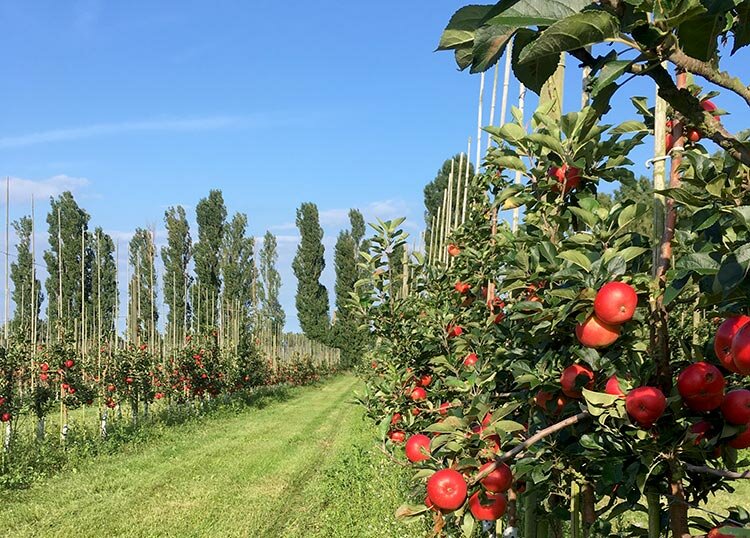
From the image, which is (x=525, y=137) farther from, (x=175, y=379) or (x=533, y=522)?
(x=175, y=379)

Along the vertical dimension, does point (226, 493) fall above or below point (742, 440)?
below

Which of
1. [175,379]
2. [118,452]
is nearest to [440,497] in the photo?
[118,452]

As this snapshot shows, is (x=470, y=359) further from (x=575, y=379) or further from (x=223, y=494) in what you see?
(x=223, y=494)

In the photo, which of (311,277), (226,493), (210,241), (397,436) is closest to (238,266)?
(210,241)

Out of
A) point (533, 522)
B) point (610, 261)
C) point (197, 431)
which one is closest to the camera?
point (610, 261)

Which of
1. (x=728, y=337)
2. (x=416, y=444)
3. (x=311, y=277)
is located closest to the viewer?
(x=728, y=337)

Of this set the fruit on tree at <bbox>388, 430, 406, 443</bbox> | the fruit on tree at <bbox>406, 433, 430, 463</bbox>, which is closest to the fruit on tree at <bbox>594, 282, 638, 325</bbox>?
the fruit on tree at <bbox>406, 433, 430, 463</bbox>

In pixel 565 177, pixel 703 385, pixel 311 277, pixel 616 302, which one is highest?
pixel 311 277

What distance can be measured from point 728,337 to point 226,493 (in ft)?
25.6

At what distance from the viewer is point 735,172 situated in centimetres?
90

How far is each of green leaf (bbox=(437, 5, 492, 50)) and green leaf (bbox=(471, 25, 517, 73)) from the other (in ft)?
0.19

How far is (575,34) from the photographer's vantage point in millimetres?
573

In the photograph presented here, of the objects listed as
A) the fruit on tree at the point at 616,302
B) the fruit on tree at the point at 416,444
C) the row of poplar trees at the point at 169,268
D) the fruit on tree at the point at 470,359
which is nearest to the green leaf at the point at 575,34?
the fruit on tree at the point at 616,302

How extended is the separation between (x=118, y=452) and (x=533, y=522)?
9.85m
